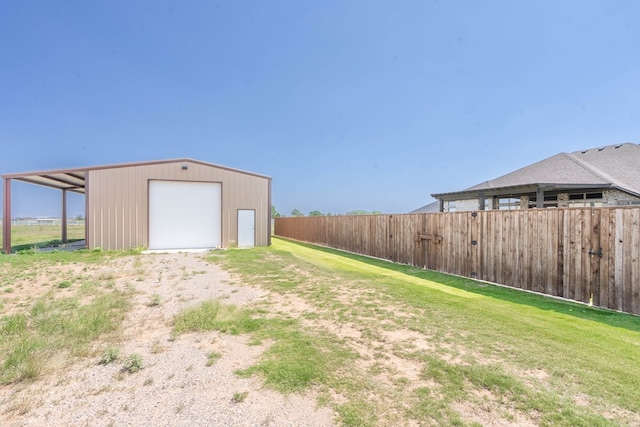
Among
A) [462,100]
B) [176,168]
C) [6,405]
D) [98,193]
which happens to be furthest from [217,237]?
[462,100]

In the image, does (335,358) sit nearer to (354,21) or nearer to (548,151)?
(354,21)

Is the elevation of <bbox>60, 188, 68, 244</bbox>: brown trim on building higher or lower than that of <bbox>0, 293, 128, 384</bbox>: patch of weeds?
higher

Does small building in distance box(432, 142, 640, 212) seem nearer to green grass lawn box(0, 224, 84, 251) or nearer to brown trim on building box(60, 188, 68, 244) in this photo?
green grass lawn box(0, 224, 84, 251)

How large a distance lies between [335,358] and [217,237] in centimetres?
1232

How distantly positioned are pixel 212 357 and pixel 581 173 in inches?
624

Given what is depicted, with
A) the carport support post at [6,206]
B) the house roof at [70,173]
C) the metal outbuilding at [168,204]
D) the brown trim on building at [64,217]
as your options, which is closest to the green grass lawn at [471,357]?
the metal outbuilding at [168,204]

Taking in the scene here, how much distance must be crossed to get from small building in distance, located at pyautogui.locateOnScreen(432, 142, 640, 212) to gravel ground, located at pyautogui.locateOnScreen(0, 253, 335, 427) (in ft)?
38.3

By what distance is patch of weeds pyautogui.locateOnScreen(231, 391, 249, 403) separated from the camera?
7.41 ft

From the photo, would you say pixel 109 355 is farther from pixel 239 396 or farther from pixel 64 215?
pixel 64 215

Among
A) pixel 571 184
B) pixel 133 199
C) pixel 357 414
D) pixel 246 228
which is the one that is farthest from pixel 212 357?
pixel 571 184

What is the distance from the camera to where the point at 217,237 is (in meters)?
14.1

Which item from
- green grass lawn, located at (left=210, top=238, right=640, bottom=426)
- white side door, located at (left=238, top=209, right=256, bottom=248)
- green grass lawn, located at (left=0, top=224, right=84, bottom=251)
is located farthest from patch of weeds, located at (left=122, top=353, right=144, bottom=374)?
green grass lawn, located at (left=0, top=224, right=84, bottom=251)

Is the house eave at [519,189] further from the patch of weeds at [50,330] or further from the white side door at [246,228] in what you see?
the patch of weeds at [50,330]

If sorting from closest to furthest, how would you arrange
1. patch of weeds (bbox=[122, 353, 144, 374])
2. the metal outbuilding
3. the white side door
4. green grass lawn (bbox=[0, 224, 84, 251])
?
patch of weeds (bbox=[122, 353, 144, 374]) → the metal outbuilding → green grass lawn (bbox=[0, 224, 84, 251]) → the white side door
